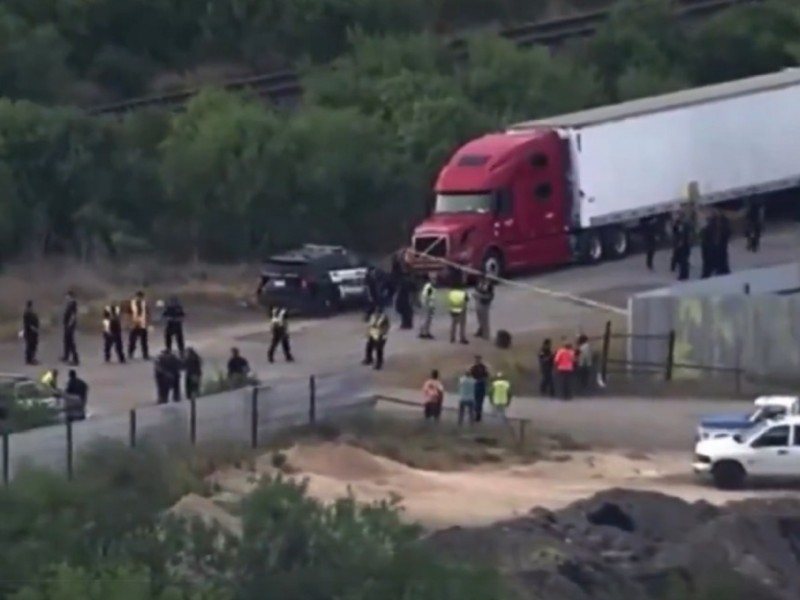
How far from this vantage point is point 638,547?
38688mm

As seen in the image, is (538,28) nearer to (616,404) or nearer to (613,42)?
(613,42)

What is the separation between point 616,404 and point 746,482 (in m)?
5.44

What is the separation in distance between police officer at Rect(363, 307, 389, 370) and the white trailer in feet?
27.1

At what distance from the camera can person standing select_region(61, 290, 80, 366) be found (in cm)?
4791

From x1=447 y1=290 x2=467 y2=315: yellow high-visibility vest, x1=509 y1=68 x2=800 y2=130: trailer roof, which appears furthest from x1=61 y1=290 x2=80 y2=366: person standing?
x1=509 y1=68 x2=800 y2=130: trailer roof

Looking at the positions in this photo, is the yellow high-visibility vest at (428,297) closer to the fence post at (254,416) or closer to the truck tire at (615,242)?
the truck tire at (615,242)

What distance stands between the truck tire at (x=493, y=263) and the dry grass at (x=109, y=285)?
3.62 m

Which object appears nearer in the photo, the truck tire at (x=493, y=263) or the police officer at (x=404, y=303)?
the police officer at (x=404, y=303)

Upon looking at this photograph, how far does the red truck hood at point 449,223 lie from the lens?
5378 cm

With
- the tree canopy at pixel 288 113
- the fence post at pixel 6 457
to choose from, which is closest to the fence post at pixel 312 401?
the fence post at pixel 6 457

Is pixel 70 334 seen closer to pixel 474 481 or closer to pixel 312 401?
pixel 312 401

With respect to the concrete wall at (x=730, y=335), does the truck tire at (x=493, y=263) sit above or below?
above

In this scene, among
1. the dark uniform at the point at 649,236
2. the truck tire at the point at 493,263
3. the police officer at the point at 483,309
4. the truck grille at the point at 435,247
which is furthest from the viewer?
the dark uniform at the point at 649,236

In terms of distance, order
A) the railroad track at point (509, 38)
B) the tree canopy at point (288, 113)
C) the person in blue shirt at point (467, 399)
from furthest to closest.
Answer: the railroad track at point (509, 38), the tree canopy at point (288, 113), the person in blue shirt at point (467, 399)
